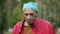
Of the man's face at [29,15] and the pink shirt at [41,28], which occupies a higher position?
the man's face at [29,15]

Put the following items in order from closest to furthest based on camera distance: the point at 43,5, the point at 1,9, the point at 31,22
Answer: the point at 31,22
the point at 43,5
the point at 1,9

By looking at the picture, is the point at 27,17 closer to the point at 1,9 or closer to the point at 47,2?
the point at 47,2

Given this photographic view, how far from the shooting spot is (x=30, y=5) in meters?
3.71

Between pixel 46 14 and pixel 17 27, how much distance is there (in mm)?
14796

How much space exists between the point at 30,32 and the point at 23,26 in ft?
0.36

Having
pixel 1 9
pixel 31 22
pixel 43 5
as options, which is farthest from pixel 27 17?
pixel 1 9

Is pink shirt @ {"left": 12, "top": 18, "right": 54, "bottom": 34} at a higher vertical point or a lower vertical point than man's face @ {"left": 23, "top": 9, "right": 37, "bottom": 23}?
lower

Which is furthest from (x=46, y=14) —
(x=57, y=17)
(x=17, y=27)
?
(x=17, y=27)

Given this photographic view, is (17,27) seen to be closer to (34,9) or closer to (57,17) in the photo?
(34,9)

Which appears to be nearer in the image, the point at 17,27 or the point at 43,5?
the point at 17,27

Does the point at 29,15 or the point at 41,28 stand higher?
the point at 29,15

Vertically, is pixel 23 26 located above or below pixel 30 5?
below

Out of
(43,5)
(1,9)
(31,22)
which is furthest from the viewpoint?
(1,9)

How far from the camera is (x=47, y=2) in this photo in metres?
18.2
